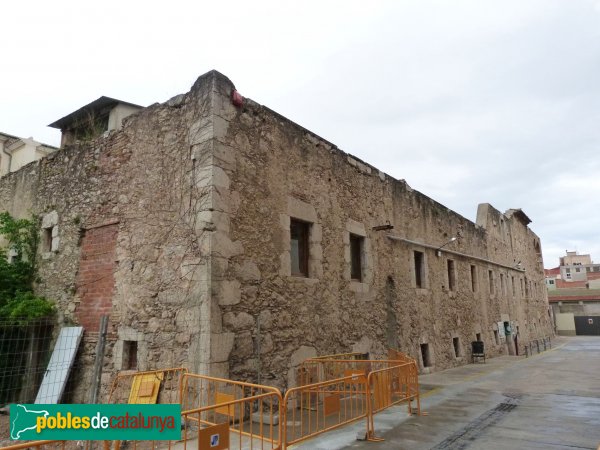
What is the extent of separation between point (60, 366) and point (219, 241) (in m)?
4.09

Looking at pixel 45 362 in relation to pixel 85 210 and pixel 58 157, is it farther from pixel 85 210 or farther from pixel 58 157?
pixel 58 157

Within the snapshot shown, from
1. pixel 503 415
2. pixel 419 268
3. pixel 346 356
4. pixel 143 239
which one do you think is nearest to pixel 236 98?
pixel 143 239

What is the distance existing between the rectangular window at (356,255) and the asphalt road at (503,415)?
8.89 feet

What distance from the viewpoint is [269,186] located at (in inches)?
284

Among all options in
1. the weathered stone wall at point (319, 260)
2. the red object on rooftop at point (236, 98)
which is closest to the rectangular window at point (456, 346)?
the weathered stone wall at point (319, 260)

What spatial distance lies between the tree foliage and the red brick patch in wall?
118cm

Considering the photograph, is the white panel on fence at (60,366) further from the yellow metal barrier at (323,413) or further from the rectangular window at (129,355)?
the yellow metal barrier at (323,413)

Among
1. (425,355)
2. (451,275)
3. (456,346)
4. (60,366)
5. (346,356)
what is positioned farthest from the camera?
(451,275)

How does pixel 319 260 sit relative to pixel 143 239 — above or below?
below

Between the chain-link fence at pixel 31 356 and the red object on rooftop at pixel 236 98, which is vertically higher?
the red object on rooftop at pixel 236 98

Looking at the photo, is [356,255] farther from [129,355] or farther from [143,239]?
[129,355]

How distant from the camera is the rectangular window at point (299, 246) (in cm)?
777

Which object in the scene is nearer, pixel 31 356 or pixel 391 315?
pixel 31 356

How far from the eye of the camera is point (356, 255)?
385 inches
